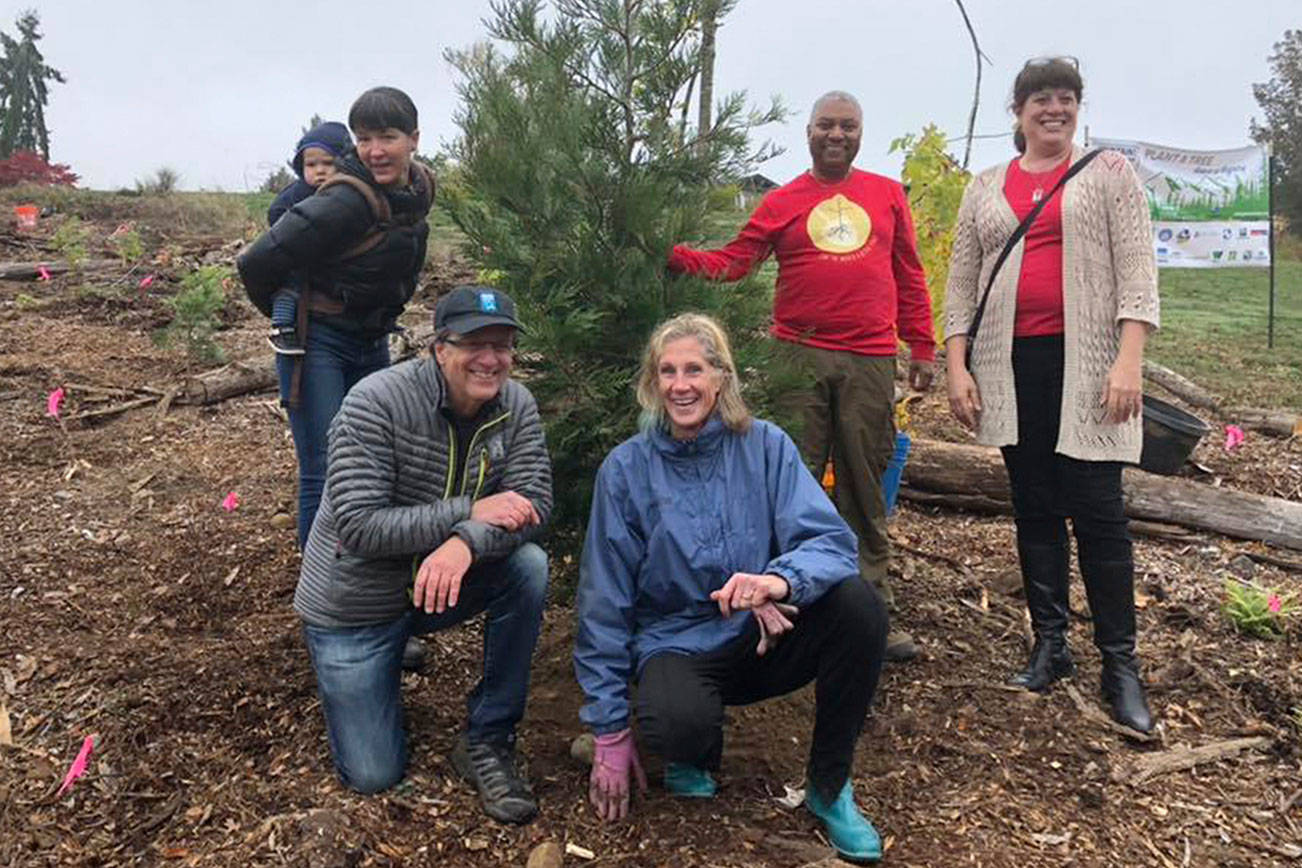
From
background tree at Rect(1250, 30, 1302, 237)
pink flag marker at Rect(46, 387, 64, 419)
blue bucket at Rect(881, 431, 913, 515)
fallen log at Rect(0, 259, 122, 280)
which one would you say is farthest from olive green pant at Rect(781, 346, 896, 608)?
background tree at Rect(1250, 30, 1302, 237)

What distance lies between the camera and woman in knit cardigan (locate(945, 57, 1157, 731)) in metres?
3.06

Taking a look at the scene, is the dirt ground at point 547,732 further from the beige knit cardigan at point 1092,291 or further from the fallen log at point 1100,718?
the beige knit cardigan at point 1092,291

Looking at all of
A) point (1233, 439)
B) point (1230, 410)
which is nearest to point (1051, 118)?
point (1233, 439)

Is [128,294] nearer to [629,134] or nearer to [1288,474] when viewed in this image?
[629,134]

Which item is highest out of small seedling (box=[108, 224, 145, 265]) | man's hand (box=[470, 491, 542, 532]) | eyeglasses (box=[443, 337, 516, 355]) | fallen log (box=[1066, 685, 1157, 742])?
small seedling (box=[108, 224, 145, 265])

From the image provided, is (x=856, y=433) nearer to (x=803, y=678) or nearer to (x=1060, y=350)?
(x=1060, y=350)

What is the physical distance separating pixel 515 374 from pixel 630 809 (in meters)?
1.49

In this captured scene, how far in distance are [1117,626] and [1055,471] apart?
55cm

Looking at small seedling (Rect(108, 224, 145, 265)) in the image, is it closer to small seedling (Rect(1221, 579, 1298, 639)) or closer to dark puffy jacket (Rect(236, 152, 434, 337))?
dark puffy jacket (Rect(236, 152, 434, 337))

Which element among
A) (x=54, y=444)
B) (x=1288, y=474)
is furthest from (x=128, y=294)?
(x=1288, y=474)

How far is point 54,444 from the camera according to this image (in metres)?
5.99

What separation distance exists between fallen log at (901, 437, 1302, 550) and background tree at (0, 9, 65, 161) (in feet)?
130

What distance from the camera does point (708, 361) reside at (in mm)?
2633

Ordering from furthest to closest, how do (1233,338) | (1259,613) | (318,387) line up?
(1233,338)
(1259,613)
(318,387)
